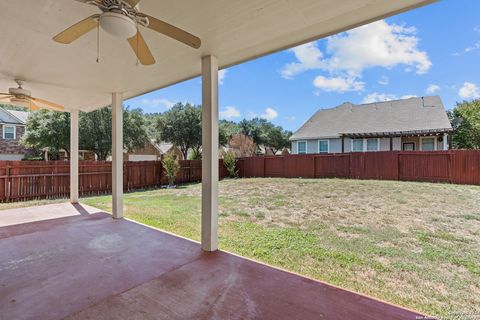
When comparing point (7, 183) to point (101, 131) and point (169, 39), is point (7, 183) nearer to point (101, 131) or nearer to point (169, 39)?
point (101, 131)

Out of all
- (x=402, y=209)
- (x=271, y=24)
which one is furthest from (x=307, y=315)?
(x=402, y=209)

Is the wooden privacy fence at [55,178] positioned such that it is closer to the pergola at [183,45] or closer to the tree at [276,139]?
the pergola at [183,45]

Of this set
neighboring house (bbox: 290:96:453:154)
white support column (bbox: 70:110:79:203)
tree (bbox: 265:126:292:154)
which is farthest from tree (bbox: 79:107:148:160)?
tree (bbox: 265:126:292:154)

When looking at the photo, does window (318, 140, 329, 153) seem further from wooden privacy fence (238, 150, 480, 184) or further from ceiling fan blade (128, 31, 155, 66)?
ceiling fan blade (128, 31, 155, 66)

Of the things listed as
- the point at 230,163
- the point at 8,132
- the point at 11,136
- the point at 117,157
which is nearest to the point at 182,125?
the point at 230,163

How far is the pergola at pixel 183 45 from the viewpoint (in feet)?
7.04

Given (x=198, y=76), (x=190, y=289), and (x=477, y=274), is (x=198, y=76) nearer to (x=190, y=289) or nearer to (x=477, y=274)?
(x=190, y=289)

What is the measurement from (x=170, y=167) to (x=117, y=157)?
5.71 m

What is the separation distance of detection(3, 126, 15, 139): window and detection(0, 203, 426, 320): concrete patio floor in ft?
52.9

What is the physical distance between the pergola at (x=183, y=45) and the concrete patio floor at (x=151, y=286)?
0.72 meters

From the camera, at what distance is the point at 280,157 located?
1323 cm

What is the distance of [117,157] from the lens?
521 centimetres

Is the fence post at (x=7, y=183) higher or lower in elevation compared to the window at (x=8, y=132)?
lower

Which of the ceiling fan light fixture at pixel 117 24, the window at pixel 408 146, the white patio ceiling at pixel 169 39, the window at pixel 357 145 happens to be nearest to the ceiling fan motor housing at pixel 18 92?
the white patio ceiling at pixel 169 39
